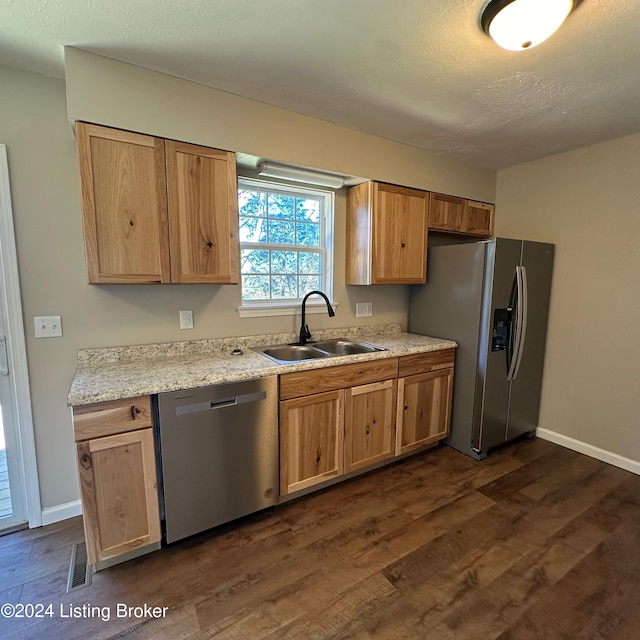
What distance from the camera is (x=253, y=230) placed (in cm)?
249

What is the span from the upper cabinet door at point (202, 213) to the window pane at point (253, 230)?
1.41 feet

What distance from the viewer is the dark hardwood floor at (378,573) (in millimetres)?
1397

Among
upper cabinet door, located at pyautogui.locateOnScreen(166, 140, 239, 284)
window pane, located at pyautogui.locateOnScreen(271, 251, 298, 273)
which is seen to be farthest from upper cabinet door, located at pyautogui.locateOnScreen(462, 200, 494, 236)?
upper cabinet door, located at pyautogui.locateOnScreen(166, 140, 239, 284)

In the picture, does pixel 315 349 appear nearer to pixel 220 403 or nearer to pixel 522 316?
pixel 220 403

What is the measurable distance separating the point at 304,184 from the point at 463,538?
100 inches

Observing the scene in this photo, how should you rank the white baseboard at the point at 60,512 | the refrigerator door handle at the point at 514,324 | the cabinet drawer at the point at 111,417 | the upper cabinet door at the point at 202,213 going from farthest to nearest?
the refrigerator door handle at the point at 514,324, the white baseboard at the point at 60,512, the upper cabinet door at the point at 202,213, the cabinet drawer at the point at 111,417

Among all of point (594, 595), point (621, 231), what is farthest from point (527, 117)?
point (594, 595)

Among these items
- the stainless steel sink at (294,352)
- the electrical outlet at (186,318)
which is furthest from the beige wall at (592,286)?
the electrical outlet at (186,318)

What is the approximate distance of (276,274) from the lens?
8.59 feet

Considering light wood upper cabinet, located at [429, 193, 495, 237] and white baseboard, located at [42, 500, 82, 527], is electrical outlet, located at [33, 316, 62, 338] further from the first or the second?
light wood upper cabinet, located at [429, 193, 495, 237]

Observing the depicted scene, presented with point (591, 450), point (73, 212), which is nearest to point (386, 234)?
point (73, 212)

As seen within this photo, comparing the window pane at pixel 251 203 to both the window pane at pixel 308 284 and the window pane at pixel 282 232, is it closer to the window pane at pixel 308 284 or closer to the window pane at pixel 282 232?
the window pane at pixel 282 232

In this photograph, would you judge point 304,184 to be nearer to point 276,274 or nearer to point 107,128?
→ point 276,274

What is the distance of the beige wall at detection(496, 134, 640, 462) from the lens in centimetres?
254
